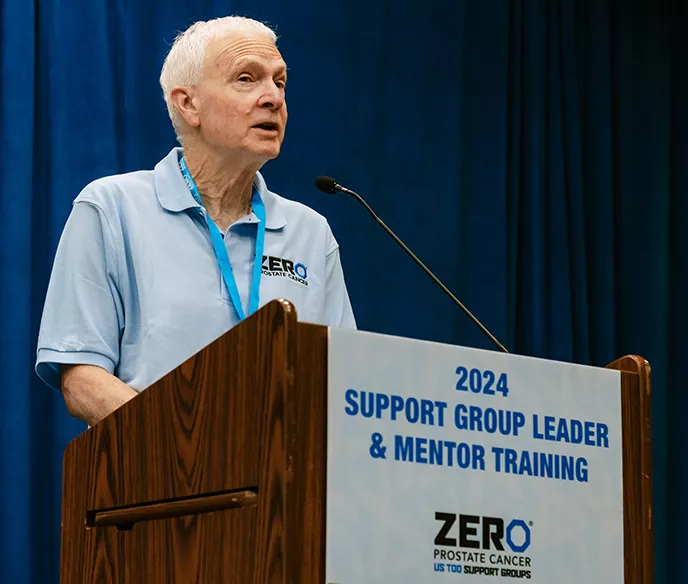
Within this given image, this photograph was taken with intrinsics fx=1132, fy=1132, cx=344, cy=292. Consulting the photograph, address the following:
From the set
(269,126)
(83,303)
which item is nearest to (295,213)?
(269,126)

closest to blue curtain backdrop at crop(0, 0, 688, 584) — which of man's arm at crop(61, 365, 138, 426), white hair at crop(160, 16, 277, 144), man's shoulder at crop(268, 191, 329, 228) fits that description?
white hair at crop(160, 16, 277, 144)

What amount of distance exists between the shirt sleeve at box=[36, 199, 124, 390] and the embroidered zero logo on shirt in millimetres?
287

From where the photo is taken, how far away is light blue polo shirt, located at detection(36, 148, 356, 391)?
193 cm

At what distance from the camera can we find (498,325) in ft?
13.5

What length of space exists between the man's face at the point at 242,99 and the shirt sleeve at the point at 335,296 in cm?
25

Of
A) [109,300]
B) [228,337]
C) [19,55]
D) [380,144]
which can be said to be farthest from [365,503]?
[380,144]

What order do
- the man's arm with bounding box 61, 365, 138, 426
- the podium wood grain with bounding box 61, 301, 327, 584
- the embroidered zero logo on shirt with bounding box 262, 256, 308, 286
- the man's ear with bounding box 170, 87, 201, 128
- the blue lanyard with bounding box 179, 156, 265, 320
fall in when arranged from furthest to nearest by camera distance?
the man's ear with bounding box 170, 87, 201, 128 → the embroidered zero logo on shirt with bounding box 262, 256, 308, 286 → the blue lanyard with bounding box 179, 156, 265, 320 → the man's arm with bounding box 61, 365, 138, 426 → the podium wood grain with bounding box 61, 301, 327, 584

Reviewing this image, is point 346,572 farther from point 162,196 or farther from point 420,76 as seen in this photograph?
point 420,76

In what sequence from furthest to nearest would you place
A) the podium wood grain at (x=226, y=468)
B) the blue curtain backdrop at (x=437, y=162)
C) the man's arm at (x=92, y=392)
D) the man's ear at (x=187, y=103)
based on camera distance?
the blue curtain backdrop at (x=437, y=162), the man's ear at (x=187, y=103), the man's arm at (x=92, y=392), the podium wood grain at (x=226, y=468)

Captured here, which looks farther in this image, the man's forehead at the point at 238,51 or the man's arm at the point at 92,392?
the man's forehead at the point at 238,51

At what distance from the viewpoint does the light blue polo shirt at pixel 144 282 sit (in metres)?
1.93

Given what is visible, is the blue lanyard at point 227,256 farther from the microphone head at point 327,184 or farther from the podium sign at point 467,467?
the podium sign at point 467,467

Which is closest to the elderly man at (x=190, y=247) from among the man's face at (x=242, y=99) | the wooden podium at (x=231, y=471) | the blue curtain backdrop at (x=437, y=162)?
the man's face at (x=242, y=99)

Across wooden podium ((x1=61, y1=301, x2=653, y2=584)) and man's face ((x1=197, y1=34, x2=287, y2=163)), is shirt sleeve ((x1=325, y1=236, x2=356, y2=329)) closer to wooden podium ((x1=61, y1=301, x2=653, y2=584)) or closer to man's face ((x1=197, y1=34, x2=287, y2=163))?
man's face ((x1=197, y1=34, x2=287, y2=163))
